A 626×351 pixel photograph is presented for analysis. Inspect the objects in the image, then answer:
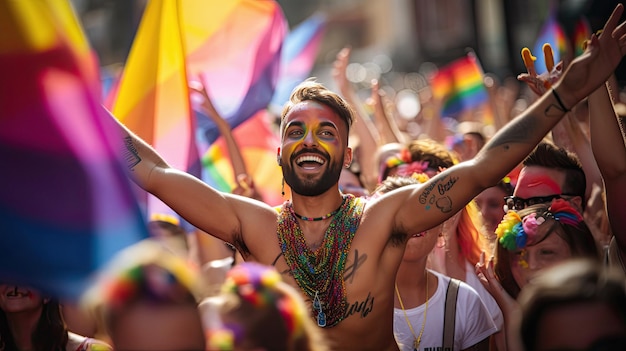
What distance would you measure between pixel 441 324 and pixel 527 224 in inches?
25.8

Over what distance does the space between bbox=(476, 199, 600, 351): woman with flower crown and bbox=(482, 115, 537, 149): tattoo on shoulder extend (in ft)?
1.60

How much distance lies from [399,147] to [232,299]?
3260mm

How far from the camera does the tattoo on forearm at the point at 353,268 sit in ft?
11.4

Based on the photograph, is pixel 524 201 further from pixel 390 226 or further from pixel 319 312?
pixel 319 312

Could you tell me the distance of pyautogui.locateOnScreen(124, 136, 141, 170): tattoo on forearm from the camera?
3.67 meters

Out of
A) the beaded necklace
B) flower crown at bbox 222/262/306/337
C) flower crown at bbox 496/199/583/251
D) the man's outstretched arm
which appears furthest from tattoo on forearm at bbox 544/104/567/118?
flower crown at bbox 222/262/306/337

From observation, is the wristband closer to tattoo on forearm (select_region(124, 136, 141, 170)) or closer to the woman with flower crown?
the woman with flower crown

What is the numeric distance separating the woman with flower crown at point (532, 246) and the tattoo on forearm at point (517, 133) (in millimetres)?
488

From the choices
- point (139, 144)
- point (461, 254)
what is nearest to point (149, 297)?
point (139, 144)

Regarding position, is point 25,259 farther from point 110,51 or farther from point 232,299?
point 110,51

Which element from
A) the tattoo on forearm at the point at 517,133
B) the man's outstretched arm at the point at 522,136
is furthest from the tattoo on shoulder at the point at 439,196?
the tattoo on forearm at the point at 517,133

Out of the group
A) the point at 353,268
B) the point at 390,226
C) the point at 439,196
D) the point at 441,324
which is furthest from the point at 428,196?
the point at 441,324

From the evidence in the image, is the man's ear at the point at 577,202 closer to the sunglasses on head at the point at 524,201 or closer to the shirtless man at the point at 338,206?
the sunglasses on head at the point at 524,201

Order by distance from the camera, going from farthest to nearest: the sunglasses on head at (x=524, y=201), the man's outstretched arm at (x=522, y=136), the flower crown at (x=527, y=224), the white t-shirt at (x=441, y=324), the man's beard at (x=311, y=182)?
the sunglasses on head at (x=524, y=201)
the white t-shirt at (x=441, y=324)
the flower crown at (x=527, y=224)
the man's beard at (x=311, y=182)
the man's outstretched arm at (x=522, y=136)
